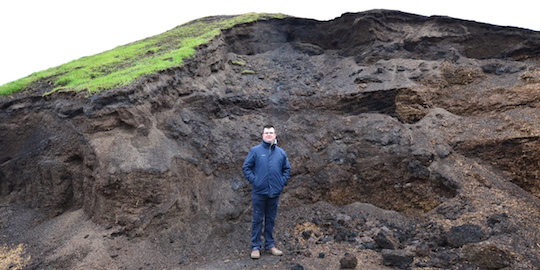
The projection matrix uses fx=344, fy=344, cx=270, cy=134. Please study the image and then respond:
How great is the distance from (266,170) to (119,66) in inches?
248

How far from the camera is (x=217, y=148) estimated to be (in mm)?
8406

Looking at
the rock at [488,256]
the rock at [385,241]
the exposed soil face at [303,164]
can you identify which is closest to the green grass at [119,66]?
the exposed soil face at [303,164]

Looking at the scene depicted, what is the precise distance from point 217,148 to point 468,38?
28.0 feet

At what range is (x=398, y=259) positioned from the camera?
556 centimetres

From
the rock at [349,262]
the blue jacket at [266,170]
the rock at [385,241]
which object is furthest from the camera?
the rock at [385,241]

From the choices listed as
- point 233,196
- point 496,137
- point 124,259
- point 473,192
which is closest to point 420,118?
point 496,137

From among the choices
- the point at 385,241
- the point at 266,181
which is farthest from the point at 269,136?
the point at 385,241

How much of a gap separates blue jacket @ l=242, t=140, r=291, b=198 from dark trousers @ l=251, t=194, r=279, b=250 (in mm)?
159

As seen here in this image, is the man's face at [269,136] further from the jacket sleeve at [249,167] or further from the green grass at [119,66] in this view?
the green grass at [119,66]

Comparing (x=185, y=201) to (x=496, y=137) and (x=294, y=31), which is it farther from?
(x=294, y=31)

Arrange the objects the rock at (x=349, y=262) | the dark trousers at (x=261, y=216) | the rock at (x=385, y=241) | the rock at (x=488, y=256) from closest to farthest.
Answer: the rock at (x=488, y=256), the rock at (x=349, y=262), the dark trousers at (x=261, y=216), the rock at (x=385, y=241)

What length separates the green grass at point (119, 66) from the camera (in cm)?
825

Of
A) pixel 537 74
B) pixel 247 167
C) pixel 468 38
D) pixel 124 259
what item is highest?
pixel 468 38

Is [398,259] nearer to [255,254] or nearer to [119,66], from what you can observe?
[255,254]
